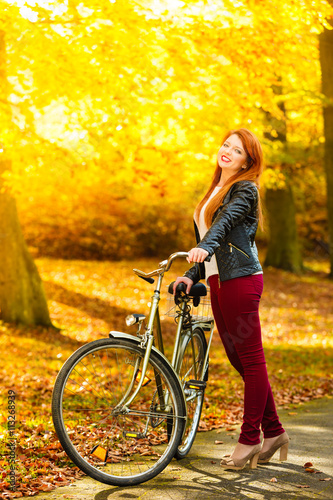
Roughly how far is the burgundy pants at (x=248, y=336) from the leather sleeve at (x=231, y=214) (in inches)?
12.0

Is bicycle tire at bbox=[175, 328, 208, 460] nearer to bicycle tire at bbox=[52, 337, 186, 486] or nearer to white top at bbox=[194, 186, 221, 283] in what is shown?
bicycle tire at bbox=[52, 337, 186, 486]

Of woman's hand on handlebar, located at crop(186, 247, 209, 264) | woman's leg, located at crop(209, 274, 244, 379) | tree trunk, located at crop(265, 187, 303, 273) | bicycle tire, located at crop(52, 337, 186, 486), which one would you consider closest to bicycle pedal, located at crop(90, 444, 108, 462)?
bicycle tire, located at crop(52, 337, 186, 486)

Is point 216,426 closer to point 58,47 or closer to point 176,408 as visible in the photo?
point 176,408

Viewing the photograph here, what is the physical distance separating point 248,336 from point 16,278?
6.44m

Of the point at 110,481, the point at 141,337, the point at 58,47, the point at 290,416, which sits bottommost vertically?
the point at 290,416

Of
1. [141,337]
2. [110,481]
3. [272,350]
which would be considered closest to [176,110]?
[272,350]

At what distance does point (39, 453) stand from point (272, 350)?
5.82 meters

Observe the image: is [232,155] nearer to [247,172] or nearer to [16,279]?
[247,172]

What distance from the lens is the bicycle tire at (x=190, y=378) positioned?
3904 mm

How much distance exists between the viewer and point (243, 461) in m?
3.56

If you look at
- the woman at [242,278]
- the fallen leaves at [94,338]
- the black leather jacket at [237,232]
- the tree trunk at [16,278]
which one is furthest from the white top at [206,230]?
the tree trunk at [16,278]

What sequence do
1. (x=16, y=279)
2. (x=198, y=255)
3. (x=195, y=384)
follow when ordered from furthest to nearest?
(x=16, y=279) < (x=195, y=384) < (x=198, y=255)

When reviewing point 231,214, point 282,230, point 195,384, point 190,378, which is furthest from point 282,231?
point 231,214

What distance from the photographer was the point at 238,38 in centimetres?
645
